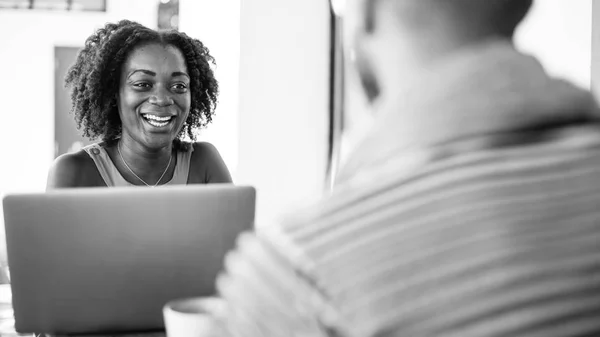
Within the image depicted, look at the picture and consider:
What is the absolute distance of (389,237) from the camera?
0.23 meters

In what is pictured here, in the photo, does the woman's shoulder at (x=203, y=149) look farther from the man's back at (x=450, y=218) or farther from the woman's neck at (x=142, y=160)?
the man's back at (x=450, y=218)

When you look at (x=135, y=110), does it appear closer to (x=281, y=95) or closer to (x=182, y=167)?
(x=182, y=167)

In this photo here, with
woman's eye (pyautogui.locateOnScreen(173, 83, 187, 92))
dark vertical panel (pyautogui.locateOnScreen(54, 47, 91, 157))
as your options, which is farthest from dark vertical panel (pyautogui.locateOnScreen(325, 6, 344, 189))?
dark vertical panel (pyautogui.locateOnScreen(54, 47, 91, 157))

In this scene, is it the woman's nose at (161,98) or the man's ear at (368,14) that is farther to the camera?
the woman's nose at (161,98)

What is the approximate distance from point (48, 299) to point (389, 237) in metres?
1.01

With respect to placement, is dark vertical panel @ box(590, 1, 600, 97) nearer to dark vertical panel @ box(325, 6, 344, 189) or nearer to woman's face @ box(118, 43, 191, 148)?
dark vertical panel @ box(325, 6, 344, 189)

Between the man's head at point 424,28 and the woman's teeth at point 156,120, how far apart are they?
2.03 metres

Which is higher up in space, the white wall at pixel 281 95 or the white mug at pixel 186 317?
the white wall at pixel 281 95

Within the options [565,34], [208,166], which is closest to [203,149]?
[208,166]

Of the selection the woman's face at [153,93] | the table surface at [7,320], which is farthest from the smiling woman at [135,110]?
the table surface at [7,320]

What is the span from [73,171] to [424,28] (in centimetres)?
207

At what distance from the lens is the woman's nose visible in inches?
87.7

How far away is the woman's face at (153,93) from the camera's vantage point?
2227 mm

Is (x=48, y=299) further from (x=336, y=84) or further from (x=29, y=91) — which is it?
(x=29, y=91)
